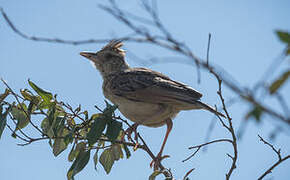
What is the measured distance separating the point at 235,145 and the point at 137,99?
2.83 meters

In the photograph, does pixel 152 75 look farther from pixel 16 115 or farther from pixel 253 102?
pixel 253 102

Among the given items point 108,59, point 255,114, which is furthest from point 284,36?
point 108,59

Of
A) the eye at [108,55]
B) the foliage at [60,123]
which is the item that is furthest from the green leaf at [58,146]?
the eye at [108,55]

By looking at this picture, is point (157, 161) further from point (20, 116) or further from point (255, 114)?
point (255, 114)

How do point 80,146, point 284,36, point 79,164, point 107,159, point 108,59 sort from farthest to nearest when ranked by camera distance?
point 108,59, point 107,159, point 80,146, point 79,164, point 284,36

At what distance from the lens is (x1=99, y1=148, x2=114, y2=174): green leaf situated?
4.98 meters

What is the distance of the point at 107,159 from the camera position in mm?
5012

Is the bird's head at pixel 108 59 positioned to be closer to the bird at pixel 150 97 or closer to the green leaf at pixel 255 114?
the bird at pixel 150 97

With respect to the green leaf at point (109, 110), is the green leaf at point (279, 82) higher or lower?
lower

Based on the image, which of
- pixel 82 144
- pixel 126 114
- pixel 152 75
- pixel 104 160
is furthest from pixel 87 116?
pixel 152 75

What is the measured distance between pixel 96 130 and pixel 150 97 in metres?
2.03

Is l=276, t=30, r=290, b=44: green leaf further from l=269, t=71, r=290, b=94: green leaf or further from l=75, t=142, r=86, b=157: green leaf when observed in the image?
l=75, t=142, r=86, b=157: green leaf

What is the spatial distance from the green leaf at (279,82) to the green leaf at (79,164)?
3.22m

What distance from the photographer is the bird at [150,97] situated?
6015 millimetres
